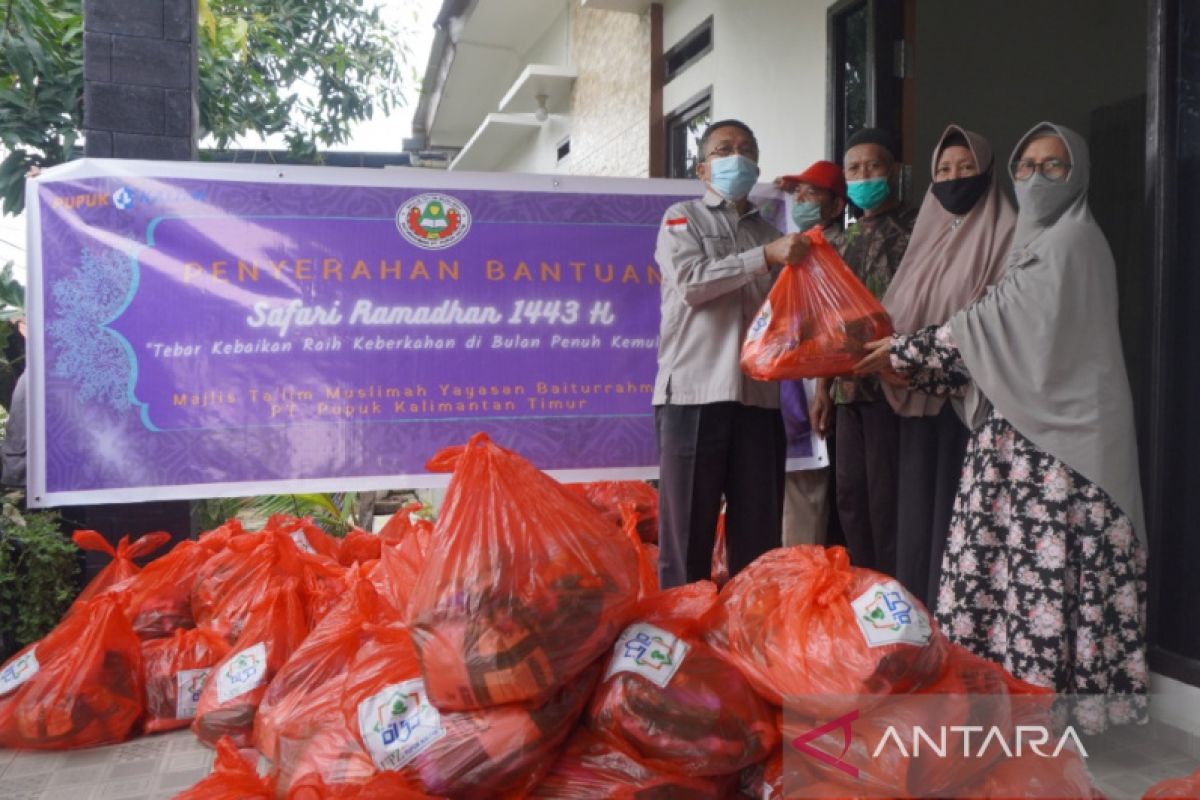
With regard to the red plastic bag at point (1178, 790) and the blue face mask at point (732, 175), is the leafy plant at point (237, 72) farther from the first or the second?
the red plastic bag at point (1178, 790)

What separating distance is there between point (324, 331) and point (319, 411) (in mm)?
290

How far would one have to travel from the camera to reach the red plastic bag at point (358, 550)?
146 inches

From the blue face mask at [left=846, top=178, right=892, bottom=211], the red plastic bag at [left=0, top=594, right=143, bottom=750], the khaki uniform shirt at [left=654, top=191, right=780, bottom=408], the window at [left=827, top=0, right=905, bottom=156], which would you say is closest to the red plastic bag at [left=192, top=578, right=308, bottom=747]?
the red plastic bag at [left=0, top=594, right=143, bottom=750]

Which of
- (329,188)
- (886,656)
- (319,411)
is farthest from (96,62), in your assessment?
(886,656)

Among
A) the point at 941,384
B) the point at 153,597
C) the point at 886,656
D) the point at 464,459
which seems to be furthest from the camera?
the point at 153,597

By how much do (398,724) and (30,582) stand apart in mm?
2089

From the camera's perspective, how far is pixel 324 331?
3.35 meters

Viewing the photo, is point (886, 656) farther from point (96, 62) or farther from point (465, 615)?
point (96, 62)

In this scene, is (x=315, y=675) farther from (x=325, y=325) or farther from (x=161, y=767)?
(x=325, y=325)

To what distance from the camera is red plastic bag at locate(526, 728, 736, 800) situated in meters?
1.84

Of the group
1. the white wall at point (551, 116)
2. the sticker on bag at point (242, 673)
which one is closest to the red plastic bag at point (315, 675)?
the sticker on bag at point (242, 673)

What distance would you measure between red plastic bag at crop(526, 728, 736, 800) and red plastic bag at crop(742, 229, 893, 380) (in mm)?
1155

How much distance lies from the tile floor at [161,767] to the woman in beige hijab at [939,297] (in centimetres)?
60

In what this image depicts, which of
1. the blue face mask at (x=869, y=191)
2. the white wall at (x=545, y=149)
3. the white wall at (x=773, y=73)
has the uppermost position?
the white wall at (x=545, y=149)
